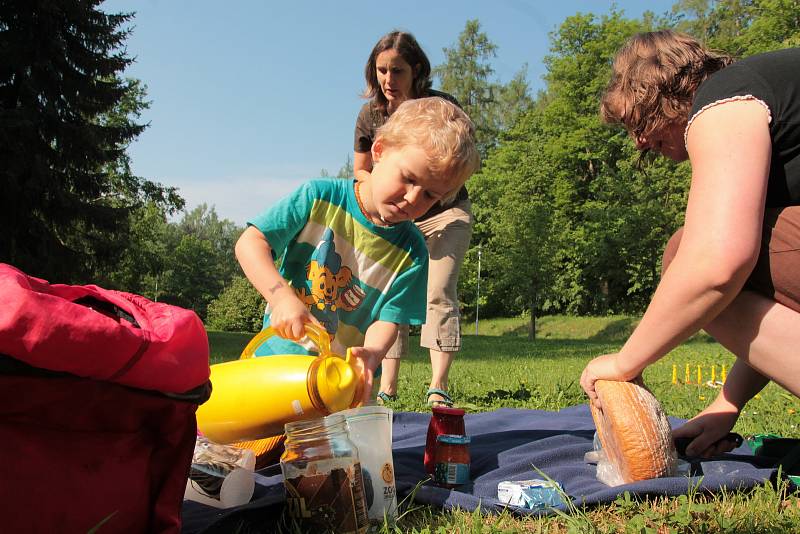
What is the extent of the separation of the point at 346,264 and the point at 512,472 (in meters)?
1.17

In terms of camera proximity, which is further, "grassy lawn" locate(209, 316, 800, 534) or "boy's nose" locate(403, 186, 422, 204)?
"boy's nose" locate(403, 186, 422, 204)

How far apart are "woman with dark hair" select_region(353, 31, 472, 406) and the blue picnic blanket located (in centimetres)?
72

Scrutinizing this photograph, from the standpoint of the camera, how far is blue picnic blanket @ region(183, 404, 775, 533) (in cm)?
192

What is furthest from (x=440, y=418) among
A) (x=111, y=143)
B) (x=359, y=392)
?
(x=111, y=143)

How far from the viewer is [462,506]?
1947 mm

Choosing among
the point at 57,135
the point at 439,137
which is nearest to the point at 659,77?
the point at 439,137

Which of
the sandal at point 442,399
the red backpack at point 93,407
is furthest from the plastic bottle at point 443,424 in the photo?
the sandal at point 442,399

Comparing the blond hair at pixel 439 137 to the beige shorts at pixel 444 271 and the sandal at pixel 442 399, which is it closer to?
the beige shorts at pixel 444 271

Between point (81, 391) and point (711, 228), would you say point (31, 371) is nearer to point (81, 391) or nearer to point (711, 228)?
point (81, 391)

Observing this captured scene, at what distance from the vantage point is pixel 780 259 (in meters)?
1.88

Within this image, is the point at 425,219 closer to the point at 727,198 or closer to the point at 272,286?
the point at 272,286

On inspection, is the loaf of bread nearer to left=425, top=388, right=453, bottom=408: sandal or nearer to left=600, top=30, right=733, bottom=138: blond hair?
left=600, top=30, right=733, bottom=138: blond hair

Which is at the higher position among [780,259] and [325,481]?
[780,259]

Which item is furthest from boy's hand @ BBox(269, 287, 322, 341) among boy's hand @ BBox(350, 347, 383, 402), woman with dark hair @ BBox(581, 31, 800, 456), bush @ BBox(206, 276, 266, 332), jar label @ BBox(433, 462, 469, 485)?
bush @ BBox(206, 276, 266, 332)
